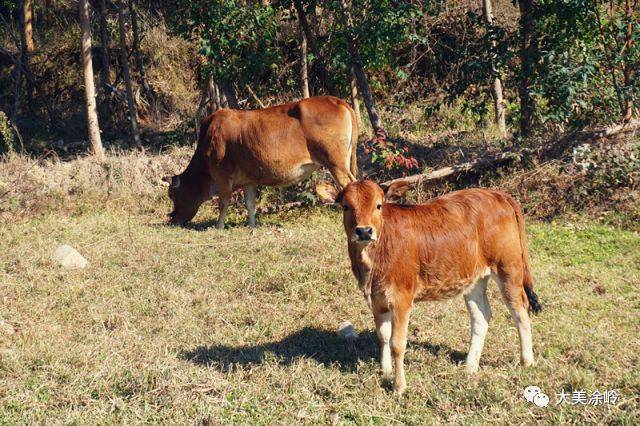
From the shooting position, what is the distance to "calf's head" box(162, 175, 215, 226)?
1164 centimetres

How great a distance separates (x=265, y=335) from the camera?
22.3 ft

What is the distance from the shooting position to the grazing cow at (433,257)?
18.5 feet

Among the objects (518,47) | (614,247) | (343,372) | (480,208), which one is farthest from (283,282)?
(518,47)

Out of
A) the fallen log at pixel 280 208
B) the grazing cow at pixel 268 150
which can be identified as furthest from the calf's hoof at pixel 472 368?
the fallen log at pixel 280 208

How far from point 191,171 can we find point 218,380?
6521 mm

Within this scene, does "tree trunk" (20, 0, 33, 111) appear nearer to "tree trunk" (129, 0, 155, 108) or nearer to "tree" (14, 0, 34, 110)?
"tree" (14, 0, 34, 110)

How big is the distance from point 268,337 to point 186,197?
17.4 feet

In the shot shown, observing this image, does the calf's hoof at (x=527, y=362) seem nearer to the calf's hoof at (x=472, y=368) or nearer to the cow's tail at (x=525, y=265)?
the calf's hoof at (x=472, y=368)

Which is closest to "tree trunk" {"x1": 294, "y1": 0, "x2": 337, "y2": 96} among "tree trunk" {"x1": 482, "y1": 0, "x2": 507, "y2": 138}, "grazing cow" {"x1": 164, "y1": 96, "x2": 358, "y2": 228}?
"grazing cow" {"x1": 164, "y1": 96, "x2": 358, "y2": 228}

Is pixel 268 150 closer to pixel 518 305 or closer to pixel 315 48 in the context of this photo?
pixel 315 48

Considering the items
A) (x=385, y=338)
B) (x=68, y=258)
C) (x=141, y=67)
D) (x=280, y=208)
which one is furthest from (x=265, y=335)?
(x=141, y=67)

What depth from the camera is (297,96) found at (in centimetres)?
1619

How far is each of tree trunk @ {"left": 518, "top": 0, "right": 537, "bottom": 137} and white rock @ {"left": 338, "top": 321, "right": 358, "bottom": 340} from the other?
6254mm

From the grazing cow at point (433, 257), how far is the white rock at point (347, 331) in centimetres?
70
